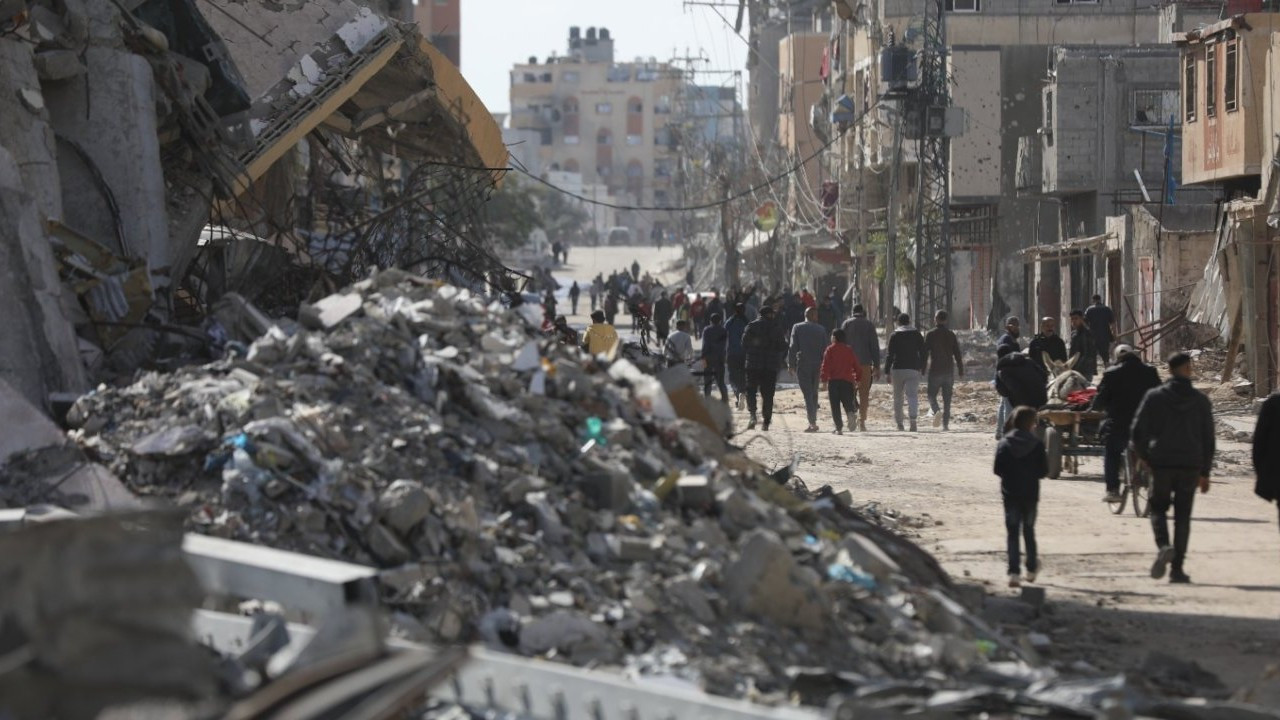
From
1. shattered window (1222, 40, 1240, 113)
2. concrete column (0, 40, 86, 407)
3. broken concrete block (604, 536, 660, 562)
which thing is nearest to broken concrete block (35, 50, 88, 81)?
concrete column (0, 40, 86, 407)

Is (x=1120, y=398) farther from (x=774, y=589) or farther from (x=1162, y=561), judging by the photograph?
(x=774, y=589)

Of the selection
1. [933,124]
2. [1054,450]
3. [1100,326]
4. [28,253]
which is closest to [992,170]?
[933,124]

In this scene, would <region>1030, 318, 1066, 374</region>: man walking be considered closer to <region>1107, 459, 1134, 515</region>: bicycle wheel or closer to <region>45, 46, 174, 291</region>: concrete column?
<region>1107, 459, 1134, 515</region>: bicycle wheel

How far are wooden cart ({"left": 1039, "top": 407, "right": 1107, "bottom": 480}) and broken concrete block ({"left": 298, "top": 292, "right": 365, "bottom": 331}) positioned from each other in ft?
24.2

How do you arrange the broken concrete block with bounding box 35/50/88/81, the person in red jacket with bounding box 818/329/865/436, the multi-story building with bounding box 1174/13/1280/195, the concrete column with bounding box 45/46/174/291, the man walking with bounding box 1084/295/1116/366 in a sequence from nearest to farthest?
1. the broken concrete block with bounding box 35/50/88/81
2. the concrete column with bounding box 45/46/174/291
3. the person in red jacket with bounding box 818/329/865/436
4. the man walking with bounding box 1084/295/1116/366
5. the multi-story building with bounding box 1174/13/1280/195

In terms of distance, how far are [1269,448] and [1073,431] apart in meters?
6.04

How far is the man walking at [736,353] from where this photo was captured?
24.6m

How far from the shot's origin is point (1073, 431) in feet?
56.5

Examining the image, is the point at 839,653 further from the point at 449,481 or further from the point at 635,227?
the point at 635,227

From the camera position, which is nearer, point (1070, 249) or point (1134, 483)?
point (1134, 483)

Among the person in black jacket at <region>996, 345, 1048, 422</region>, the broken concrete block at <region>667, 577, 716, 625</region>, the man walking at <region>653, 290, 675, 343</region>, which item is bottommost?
the broken concrete block at <region>667, 577, 716, 625</region>

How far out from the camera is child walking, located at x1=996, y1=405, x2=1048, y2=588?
11.8 m

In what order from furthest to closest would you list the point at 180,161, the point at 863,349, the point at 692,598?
1. the point at 863,349
2. the point at 180,161
3. the point at 692,598

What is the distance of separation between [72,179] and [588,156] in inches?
6498
